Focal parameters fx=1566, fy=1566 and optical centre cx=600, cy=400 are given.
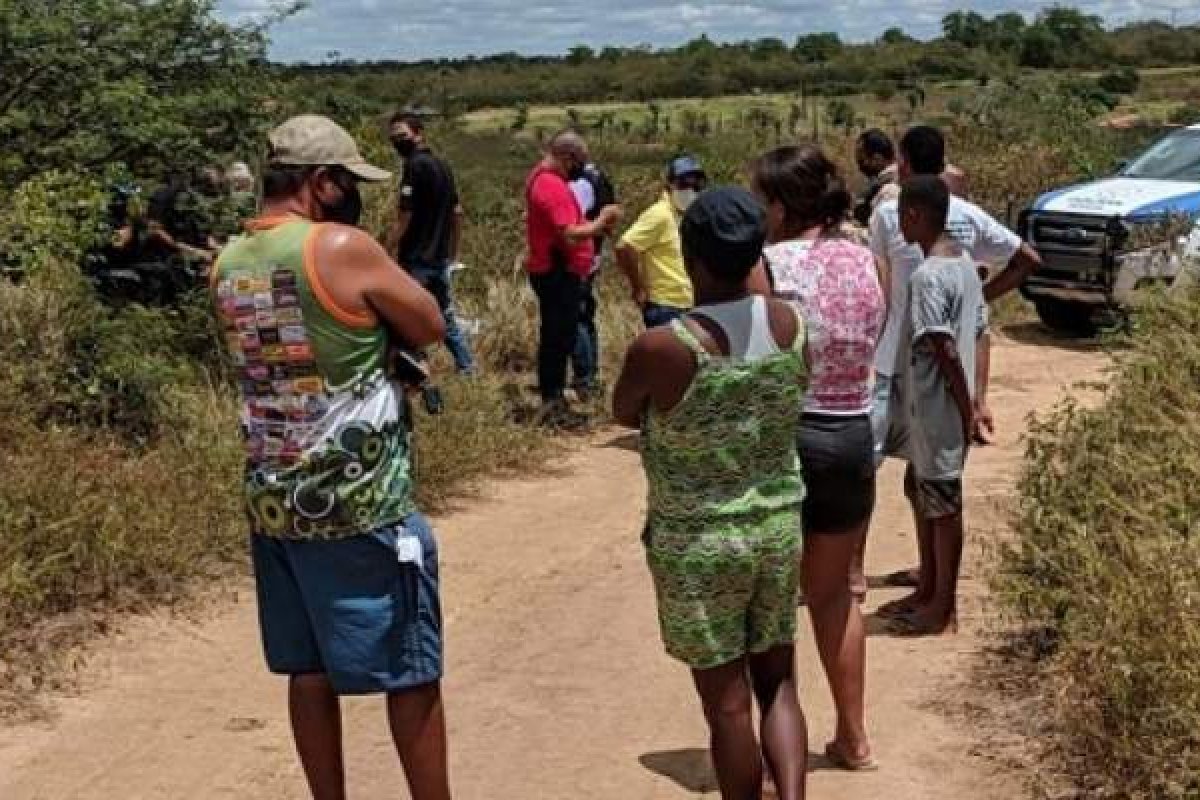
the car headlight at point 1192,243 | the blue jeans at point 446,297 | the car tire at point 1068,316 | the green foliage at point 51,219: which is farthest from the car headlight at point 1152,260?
the green foliage at point 51,219

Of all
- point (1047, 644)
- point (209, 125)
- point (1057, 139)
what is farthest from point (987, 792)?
point (1057, 139)

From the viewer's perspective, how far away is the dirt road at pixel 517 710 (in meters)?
4.54

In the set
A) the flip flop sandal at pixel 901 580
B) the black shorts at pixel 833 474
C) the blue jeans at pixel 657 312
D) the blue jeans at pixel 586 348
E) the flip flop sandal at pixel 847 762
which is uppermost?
the black shorts at pixel 833 474

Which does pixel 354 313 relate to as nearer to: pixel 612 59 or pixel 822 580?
pixel 822 580

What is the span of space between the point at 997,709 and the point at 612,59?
86241mm

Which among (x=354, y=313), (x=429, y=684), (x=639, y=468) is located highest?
Answer: (x=354, y=313)

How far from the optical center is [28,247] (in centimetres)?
728

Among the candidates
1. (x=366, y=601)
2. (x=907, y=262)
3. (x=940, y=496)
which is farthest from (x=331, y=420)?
(x=907, y=262)

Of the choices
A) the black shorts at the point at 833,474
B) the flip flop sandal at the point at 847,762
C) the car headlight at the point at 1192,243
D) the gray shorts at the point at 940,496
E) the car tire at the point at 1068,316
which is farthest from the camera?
the car tire at the point at 1068,316

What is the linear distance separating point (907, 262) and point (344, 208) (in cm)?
265

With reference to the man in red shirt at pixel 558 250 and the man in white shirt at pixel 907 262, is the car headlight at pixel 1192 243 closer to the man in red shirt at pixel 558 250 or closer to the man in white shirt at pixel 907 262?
the man in red shirt at pixel 558 250

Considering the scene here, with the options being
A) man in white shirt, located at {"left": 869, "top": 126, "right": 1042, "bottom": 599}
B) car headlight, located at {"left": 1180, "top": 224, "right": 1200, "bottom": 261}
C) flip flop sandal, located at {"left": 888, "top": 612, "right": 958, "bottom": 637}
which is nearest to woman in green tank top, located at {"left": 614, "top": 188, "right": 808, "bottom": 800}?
man in white shirt, located at {"left": 869, "top": 126, "right": 1042, "bottom": 599}

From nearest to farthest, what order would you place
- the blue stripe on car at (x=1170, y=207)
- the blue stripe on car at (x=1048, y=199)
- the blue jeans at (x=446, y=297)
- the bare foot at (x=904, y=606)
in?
1. the bare foot at (x=904, y=606)
2. the blue jeans at (x=446, y=297)
3. the blue stripe on car at (x=1170, y=207)
4. the blue stripe on car at (x=1048, y=199)

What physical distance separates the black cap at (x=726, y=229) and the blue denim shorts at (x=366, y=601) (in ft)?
3.07
